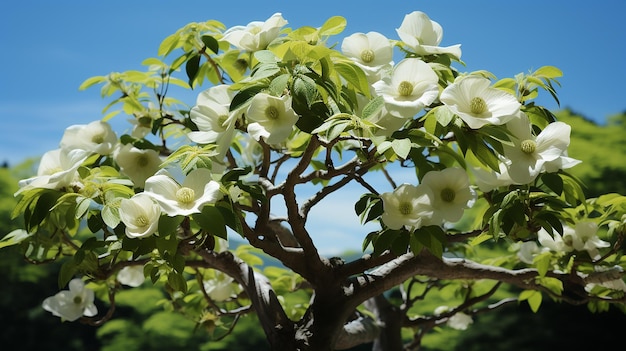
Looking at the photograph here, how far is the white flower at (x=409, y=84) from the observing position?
120cm

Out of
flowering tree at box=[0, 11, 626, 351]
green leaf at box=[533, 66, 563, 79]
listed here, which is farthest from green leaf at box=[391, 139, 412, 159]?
green leaf at box=[533, 66, 563, 79]

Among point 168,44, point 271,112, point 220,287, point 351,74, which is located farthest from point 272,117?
point 220,287

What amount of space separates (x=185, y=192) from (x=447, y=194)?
1.50 ft

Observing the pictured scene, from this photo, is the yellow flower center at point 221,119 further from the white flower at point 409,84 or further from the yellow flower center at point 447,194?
the yellow flower center at point 447,194

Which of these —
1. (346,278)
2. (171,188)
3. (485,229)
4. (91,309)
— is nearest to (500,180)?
(485,229)

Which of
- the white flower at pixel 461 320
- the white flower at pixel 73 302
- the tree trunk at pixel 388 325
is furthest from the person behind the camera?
the white flower at pixel 461 320

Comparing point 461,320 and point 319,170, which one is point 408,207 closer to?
point 319,170

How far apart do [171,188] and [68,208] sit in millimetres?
259

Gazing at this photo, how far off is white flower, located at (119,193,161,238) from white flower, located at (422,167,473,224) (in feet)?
1.52

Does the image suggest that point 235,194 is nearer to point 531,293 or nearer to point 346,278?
point 346,278

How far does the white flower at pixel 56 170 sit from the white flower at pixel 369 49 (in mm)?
546

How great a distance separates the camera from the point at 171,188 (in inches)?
44.7

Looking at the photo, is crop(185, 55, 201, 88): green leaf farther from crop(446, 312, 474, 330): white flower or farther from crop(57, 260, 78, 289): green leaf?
crop(446, 312, 474, 330): white flower

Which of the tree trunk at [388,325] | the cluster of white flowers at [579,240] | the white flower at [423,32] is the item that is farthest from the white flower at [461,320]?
the white flower at [423,32]
